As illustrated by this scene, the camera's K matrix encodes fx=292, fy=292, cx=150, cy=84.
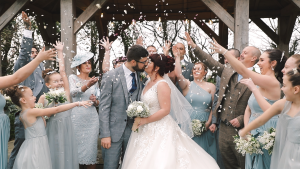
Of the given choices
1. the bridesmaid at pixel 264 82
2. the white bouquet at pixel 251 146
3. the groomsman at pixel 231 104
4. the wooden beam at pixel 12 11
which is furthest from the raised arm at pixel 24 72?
the wooden beam at pixel 12 11

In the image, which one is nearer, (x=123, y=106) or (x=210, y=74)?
(x=123, y=106)

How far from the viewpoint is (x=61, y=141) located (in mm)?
3930

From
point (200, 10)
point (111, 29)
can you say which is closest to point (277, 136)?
point (200, 10)

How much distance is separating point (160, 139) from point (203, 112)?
4.51ft

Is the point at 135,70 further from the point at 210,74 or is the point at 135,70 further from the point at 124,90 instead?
the point at 210,74

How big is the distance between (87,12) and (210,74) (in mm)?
5390

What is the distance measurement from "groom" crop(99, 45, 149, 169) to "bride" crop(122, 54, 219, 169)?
12 cm

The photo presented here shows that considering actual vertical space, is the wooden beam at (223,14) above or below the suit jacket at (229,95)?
above

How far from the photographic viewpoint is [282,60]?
3.35m

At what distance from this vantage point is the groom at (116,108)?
137 inches

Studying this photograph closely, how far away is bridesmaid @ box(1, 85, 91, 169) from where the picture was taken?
340 cm

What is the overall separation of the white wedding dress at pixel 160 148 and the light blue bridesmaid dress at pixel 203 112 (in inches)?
39.5

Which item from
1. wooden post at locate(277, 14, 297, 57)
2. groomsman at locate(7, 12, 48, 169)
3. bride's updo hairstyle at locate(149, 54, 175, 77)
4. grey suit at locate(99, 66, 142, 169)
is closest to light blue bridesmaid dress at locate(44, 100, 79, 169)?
groomsman at locate(7, 12, 48, 169)

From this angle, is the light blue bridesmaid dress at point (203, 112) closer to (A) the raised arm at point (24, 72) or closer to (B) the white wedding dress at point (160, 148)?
A: (B) the white wedding dress at point (160, 148)
